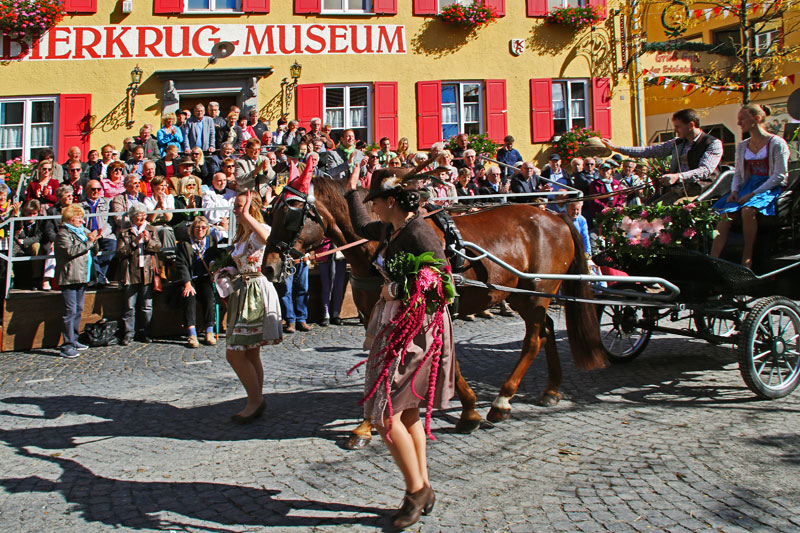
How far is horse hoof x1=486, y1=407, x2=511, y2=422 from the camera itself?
572cm

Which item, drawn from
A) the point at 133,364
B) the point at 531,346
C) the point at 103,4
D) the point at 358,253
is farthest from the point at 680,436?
the point at 103,4

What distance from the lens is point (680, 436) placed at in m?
5.21

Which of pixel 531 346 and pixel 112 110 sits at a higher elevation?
pixel 112 110

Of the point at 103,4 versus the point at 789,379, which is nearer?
the point at 789,379

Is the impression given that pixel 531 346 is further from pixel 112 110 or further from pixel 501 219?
pixel 112 110

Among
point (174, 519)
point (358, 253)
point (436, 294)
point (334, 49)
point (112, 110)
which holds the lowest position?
point (174, 519)

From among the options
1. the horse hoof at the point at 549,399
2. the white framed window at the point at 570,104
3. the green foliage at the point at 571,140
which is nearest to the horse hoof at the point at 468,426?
the horse hoof at the point at 549,399

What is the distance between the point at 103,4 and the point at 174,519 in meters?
16.0

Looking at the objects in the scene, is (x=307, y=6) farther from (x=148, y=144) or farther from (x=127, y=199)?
(x=127, y=199)

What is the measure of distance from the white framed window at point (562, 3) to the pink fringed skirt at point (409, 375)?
57.1 feet

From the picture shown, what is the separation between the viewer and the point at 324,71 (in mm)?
18281

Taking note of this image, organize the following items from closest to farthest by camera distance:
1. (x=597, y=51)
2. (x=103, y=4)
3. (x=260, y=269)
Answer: (x=260, y=269)
(x=103, y=4)
(x=597, y=51)

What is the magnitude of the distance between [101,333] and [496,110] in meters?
12.9

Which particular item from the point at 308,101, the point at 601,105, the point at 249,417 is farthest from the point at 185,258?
the point at 601,105
